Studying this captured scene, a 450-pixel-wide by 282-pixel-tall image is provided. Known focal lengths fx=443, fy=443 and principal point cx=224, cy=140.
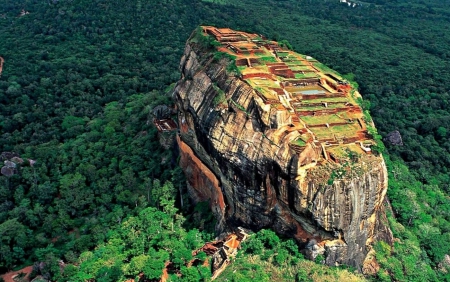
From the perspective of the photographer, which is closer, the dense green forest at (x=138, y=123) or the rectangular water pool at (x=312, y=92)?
the dense green forest at (x=138, y=123)

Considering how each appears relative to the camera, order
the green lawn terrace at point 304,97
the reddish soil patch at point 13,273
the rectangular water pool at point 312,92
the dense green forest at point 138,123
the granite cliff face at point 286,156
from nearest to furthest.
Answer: the granite cliff face at point 286,156 < the green lawn terrace at point 304,97 < the dense green forest at point 138,123 < the rectangular water pool at point 312,92 < the reddish soil patch at point 13,273

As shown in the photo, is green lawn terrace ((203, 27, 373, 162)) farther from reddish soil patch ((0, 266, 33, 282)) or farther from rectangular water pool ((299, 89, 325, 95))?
reddish soil patch ((0, 266, 33, 282))

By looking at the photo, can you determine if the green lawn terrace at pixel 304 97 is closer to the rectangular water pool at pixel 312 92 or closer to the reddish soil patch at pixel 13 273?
the rectangular water pool at pixel 312 92

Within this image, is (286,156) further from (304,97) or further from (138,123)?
(138,123)

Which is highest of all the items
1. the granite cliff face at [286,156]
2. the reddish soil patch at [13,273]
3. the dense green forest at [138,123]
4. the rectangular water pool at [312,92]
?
the rectangular water pool at [312,92]

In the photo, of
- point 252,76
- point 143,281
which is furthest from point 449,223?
point 143,281

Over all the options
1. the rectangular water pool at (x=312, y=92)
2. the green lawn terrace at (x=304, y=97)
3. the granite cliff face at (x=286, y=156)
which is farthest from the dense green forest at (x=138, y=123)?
the rectangular water pool at (x=312, y=92)

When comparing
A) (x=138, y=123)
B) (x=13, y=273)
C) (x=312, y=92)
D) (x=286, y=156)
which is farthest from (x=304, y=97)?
(x=13, y=273)

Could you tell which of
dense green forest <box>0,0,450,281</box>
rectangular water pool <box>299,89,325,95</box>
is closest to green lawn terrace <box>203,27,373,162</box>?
rectangular water pool <box>299,89,325,95</box>
